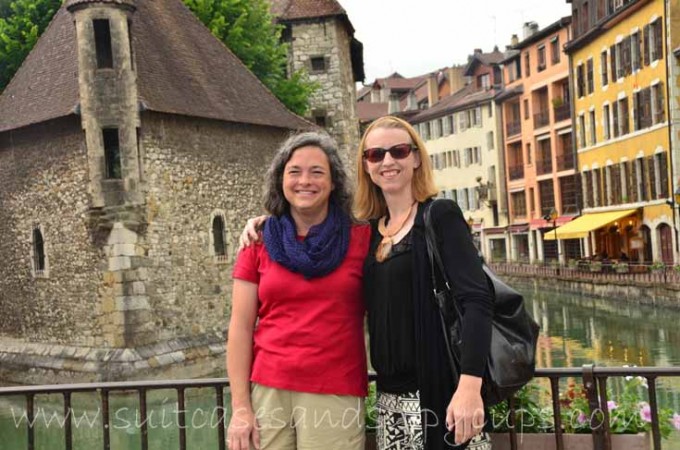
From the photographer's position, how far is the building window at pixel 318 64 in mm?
28641

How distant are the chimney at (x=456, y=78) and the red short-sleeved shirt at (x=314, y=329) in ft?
211

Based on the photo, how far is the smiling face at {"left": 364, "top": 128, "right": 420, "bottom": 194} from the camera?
3.67m

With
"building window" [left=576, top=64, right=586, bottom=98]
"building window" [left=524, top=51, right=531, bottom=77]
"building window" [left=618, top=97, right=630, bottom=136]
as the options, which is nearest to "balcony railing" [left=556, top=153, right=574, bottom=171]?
"building window" [left=576, top=64, right=586, bottom=98]

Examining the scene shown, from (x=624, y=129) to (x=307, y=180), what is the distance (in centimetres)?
3550

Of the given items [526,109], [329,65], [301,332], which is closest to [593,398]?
[301,332]

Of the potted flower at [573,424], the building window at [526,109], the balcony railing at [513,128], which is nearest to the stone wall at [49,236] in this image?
the potted flower at [573,424]

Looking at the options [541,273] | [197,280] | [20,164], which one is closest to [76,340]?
[197,280]

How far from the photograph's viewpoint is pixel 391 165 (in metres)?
3.67

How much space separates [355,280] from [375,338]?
0.25 meters

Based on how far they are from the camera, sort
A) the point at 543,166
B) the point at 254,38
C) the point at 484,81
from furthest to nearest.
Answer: the point at 484,81 → the point at 543,166 → the point at 254,38

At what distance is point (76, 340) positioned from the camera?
18688 mm

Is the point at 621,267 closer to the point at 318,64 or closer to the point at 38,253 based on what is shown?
the point at 318,64

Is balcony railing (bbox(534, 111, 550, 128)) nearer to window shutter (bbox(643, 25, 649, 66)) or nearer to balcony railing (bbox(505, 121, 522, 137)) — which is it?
balcony railing (bbox(505, 121, 522, 137))

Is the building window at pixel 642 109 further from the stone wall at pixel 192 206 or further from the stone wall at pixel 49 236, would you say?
the stone wall at pixel 49 236
